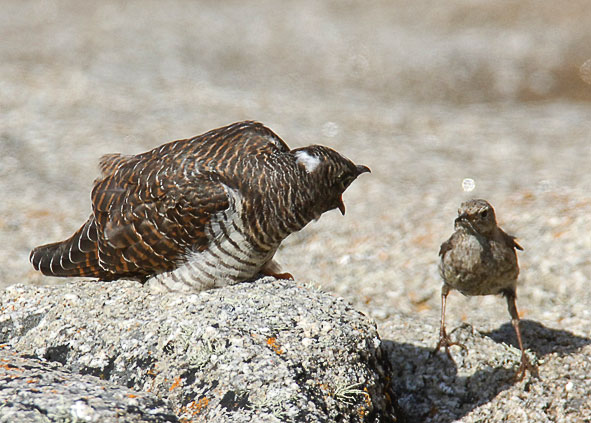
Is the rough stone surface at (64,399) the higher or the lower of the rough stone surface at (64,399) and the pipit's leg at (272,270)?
the lower

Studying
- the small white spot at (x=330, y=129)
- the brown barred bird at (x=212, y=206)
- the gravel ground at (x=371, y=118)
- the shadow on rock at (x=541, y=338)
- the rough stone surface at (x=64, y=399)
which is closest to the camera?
the rough stone surface at (x=64, y=399)

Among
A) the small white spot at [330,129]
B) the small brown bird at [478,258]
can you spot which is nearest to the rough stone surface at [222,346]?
the small brown bird at [478,258]

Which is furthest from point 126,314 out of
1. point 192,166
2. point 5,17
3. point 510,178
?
point 5,17

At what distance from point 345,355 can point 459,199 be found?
4483 mm

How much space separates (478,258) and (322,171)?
1.14m

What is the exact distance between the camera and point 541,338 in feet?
16.6

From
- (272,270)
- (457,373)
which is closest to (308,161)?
(272,270)

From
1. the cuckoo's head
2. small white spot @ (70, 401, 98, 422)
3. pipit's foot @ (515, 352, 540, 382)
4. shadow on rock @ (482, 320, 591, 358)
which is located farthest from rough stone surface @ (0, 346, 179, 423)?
shadow on rock @ (482, 320, 591, 358)

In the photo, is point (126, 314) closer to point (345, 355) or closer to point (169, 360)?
point (169, 360)

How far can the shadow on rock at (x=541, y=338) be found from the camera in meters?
4.83

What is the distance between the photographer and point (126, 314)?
159 inches

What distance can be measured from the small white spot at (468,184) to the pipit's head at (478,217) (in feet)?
12.2

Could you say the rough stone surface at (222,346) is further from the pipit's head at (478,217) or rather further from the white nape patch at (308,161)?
the pipit's head at (478,217)

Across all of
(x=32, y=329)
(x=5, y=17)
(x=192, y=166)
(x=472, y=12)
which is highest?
(x=472, y=12)
